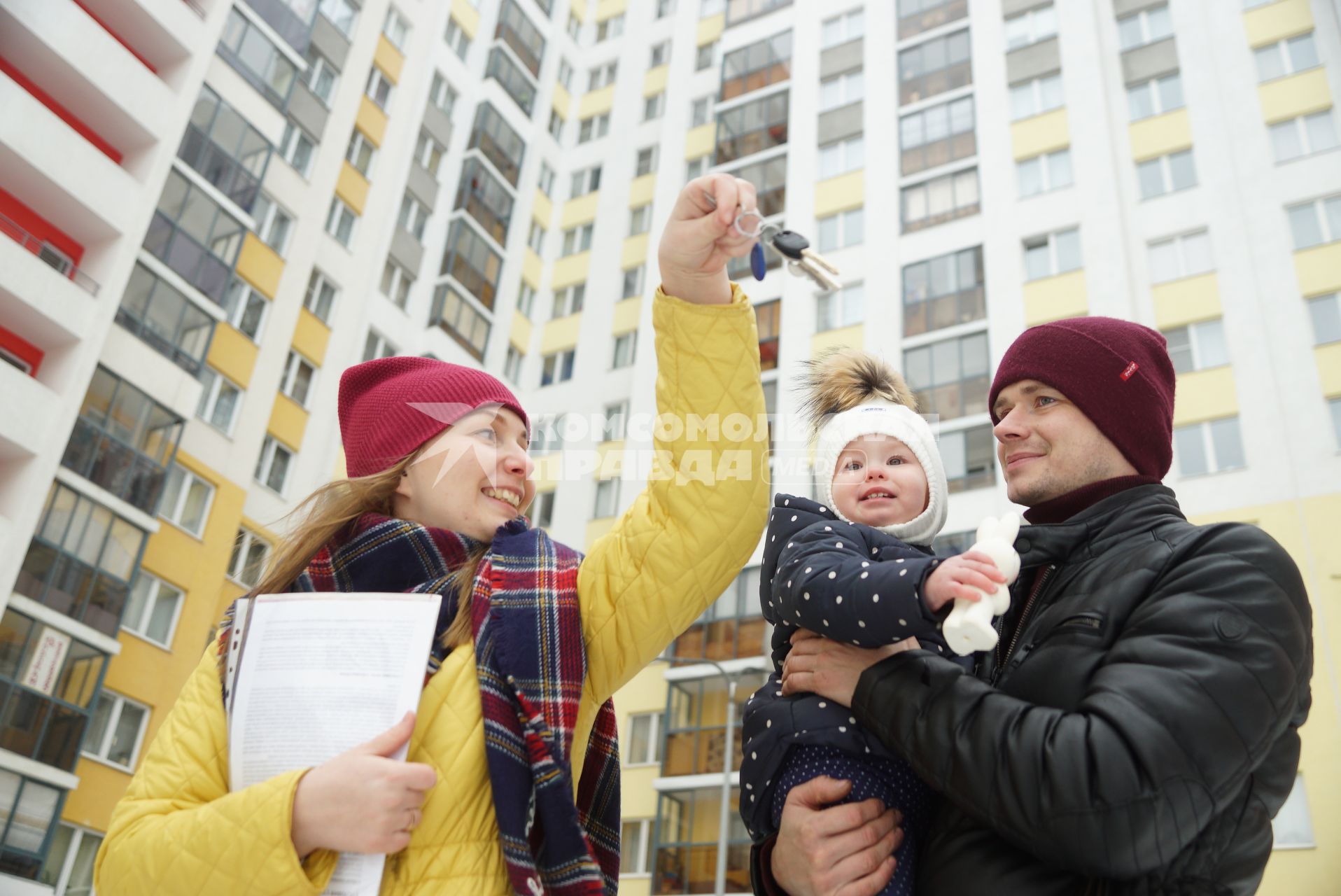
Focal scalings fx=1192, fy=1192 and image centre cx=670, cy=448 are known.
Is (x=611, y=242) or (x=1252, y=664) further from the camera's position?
(x=611, y=242)

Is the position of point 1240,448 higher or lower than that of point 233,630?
higher

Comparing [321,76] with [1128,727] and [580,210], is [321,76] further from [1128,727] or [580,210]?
[1128,727]

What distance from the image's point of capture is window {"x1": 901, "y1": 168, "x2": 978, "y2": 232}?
1047 inches

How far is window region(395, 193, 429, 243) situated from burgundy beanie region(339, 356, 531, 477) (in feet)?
89.4

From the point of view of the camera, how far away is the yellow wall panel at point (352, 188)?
27.9m

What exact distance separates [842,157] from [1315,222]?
11064 mm

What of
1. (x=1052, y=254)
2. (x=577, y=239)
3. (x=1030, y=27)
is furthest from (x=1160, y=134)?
(x=577, y=239)

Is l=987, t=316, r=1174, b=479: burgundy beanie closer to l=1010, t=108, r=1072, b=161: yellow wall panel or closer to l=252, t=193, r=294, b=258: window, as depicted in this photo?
l=252, t=193, r=294, b=258: window

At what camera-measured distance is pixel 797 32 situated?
3188cm

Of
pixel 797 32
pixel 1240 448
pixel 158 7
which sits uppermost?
pixel 797 32

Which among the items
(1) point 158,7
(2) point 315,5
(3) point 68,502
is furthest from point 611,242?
(3) point 68,502

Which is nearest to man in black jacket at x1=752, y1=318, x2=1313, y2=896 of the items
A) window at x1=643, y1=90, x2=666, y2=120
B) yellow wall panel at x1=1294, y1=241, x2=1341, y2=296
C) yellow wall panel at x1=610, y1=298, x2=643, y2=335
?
yellow wall panel at x1=1294, y1=241, x2=1341, y2=296

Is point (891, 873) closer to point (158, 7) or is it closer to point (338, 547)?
point (338, 547)

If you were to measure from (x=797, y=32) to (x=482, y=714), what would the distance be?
3167 centimetres
